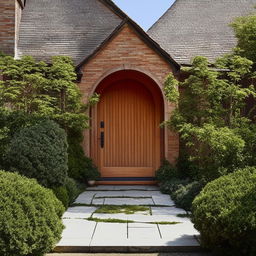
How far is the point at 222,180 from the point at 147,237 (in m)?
1.36

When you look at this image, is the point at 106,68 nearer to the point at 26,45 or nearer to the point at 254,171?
the point at 26,45

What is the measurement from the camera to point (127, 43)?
1162 centimetres

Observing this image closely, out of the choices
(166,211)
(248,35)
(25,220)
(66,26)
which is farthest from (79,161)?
(25,220)

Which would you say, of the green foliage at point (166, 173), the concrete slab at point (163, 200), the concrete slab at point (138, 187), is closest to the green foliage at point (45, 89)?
the concrete slab at point (138, 187)

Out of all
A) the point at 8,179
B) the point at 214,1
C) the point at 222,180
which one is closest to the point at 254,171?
the point at 222,180

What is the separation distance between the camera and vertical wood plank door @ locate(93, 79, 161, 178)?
1248cm

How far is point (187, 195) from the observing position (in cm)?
843

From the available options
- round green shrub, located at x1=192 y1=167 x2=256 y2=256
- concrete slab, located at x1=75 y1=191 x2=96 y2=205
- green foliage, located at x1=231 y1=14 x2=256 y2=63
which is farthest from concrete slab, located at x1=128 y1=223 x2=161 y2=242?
green foliage, located at x1=231 y1=14 x2=256 y2=63

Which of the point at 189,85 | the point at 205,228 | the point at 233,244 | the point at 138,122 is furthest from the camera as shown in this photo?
the point at 138,122

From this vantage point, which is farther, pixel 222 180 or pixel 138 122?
pixel 138 122

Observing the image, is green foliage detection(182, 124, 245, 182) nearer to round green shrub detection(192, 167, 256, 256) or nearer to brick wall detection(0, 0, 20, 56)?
round green shrub detection(192, 167, 256, 256)

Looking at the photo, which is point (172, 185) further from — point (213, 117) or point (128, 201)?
point (213, 117)

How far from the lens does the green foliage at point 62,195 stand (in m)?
7.74

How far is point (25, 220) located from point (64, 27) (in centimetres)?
944
